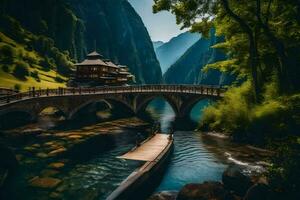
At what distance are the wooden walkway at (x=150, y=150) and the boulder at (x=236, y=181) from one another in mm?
7617

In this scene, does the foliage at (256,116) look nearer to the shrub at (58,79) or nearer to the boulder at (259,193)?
the boulder at (259,193)

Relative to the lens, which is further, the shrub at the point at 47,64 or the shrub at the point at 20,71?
the shrub at the point at 47,64

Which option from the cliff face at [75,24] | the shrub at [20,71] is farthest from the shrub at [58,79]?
the cliff face at [75,24]

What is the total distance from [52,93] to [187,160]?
97.9 ft

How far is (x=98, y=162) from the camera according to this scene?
2962 cm

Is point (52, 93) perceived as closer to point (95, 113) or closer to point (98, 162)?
point (95, 113)

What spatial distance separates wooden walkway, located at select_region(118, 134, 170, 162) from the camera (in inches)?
1074

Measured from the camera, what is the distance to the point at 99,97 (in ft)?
186

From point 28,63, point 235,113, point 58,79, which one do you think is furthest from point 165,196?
point 28,63

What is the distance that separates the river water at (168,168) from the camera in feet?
72.3

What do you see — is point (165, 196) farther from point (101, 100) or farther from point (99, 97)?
point (101, 100)

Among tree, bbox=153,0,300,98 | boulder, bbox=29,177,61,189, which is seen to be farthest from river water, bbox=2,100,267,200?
tree, bbox=153,0,300,98

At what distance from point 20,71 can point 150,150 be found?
1977 inches

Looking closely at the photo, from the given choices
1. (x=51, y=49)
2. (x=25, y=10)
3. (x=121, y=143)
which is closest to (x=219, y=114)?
(x=121, y=143)
